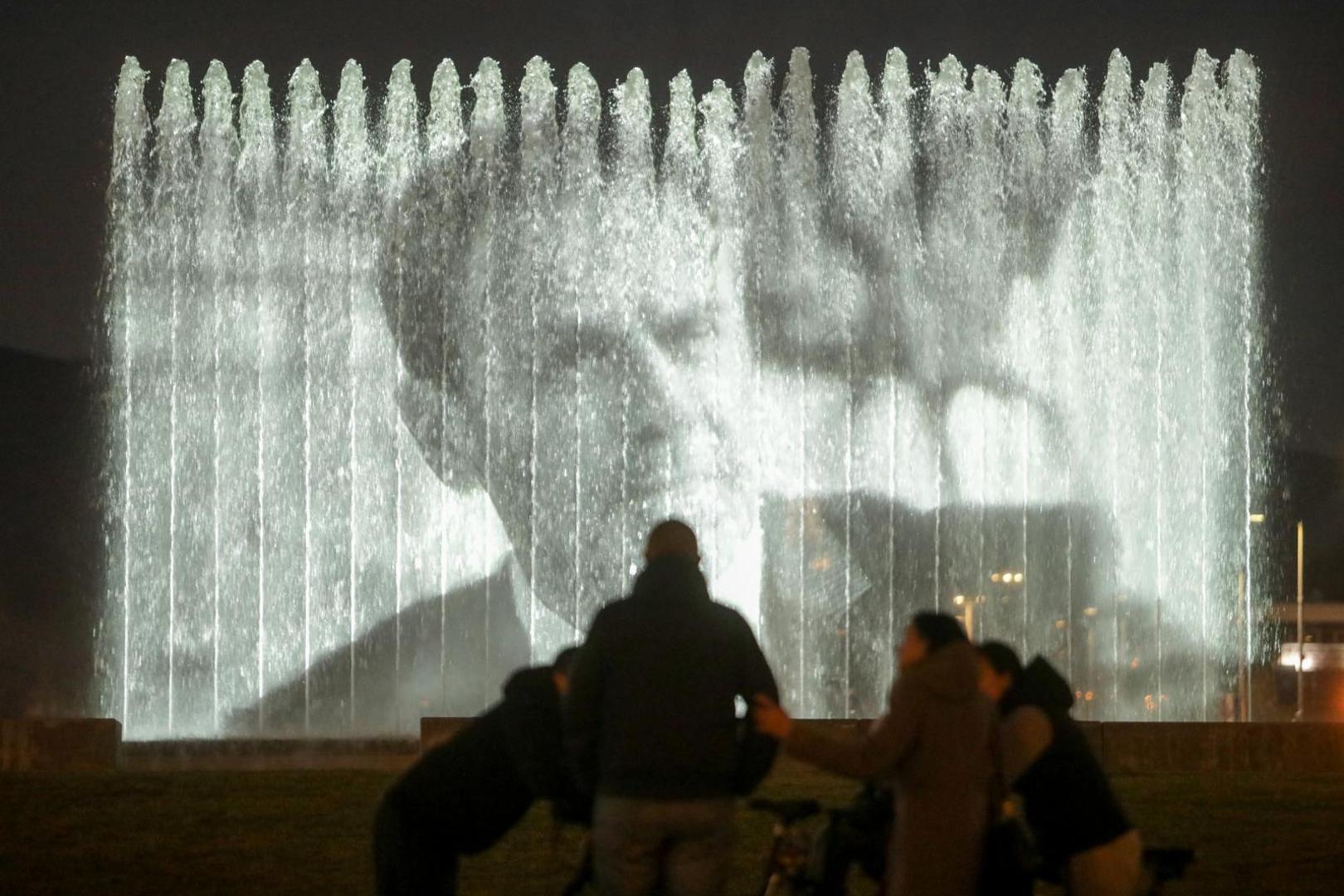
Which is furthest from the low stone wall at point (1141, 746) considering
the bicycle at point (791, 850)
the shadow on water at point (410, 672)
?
the shadow on water at point (410, 672)

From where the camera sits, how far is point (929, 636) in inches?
181

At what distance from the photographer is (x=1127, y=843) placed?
4977 mm

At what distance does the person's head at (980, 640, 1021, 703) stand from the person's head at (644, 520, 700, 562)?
77 cm

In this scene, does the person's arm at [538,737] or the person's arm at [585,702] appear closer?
the person's arm at [585,702]

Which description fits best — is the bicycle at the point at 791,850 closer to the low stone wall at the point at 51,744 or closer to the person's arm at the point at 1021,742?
the person's arm at the point at 1021,742

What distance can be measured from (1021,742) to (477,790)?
Answer: 4.53ft

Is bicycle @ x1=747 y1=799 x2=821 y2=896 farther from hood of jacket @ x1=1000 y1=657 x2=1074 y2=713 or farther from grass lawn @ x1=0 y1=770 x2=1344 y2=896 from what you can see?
grass lawn @ x1=0 y1=770 x2=1344 y2=896

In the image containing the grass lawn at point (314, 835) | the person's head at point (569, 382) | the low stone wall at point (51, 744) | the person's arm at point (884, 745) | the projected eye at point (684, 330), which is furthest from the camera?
the projected eye at point (684, 330)

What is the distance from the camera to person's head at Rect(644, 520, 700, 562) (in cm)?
484

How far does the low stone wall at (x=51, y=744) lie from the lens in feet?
50.4

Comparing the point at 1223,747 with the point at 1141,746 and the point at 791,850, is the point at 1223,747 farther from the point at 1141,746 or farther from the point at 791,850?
the point at 791,850

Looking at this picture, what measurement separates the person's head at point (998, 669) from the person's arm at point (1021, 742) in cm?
9

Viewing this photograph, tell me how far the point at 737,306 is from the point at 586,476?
339 cm

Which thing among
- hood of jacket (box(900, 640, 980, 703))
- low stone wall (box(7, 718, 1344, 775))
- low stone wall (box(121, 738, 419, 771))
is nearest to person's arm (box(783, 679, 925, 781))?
hood of jacket (box(900, 640, 980, 703))
